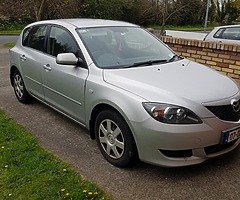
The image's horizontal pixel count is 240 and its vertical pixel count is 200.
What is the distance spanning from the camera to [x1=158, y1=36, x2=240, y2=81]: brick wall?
207 inches

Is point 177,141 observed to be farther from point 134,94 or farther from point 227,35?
point 227,35

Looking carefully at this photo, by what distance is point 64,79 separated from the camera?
12.7 ft

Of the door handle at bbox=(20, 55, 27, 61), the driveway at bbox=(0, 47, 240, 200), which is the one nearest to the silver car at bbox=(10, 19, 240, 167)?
the driveway at bbox=(0, 47, 240, 200)

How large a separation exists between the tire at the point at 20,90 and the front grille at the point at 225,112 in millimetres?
3479

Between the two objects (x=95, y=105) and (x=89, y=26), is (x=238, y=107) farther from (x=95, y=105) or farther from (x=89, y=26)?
(x=89, y=26)

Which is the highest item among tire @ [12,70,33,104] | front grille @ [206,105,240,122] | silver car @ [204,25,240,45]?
silver car @ [204,25,240,45]

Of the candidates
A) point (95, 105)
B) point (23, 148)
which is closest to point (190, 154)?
point (95, 105)

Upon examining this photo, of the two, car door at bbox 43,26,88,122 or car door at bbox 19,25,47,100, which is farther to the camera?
car door at bbox 19,25,47,100

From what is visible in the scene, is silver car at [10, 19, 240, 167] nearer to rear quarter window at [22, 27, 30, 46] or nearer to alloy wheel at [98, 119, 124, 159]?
A: alloy wheel at [98, 119, 124, 159]

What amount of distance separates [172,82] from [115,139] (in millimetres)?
853

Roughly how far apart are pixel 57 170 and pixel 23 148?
728 mm

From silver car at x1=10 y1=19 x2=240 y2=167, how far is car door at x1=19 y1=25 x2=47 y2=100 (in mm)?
38

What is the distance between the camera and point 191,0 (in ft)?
98.2

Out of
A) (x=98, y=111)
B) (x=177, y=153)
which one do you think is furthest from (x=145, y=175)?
(x=98, y=111)
